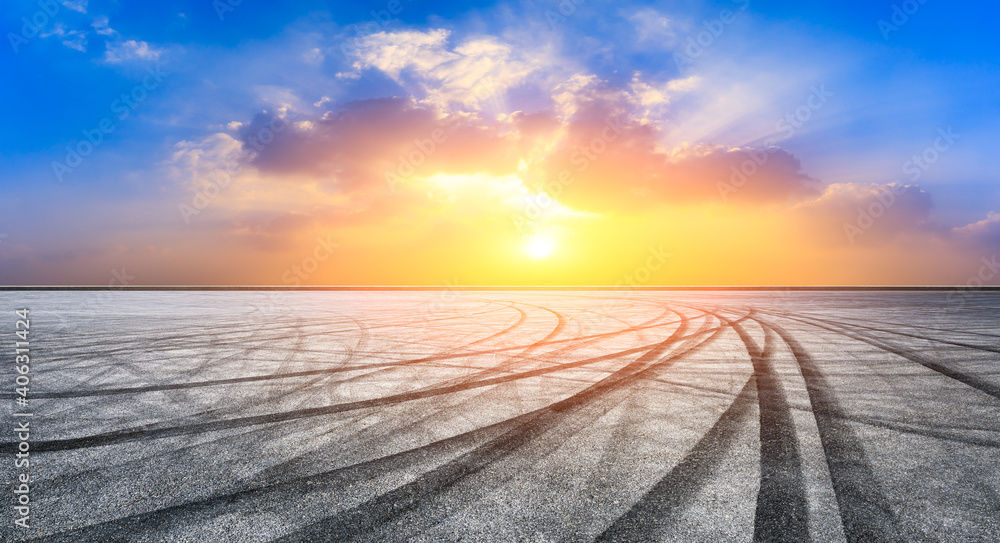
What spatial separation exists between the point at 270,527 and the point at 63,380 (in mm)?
6484

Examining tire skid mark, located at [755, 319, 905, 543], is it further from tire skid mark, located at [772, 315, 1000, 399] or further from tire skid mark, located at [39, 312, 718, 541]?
tire skid mark, located at [772, 315, 1000, 399]

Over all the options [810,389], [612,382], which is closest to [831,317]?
[810,389]

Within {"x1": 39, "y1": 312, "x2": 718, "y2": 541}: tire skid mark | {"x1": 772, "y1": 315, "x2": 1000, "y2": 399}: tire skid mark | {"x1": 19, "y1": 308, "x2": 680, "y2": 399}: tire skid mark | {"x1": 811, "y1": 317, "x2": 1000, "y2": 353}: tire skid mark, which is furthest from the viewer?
{"x1": 811, "y1": 317, "x2": 1000, "y2": 353}: tire skid mark

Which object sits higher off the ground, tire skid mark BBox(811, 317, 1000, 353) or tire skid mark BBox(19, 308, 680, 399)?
tire skid mark BBox(811, 317, 1000, 353)

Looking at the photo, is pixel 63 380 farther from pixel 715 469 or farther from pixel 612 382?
pixel 715 469

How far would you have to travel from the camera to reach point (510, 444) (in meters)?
4.41

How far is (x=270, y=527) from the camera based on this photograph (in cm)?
303

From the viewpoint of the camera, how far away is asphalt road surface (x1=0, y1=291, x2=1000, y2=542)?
10.2ft

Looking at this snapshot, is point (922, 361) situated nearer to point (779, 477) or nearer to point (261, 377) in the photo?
point (779, 477)

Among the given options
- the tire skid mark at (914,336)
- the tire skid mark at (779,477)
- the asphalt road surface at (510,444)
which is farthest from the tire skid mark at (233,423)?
the tire skid mark at (914,336)

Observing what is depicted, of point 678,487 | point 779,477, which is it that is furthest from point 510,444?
point 779,477

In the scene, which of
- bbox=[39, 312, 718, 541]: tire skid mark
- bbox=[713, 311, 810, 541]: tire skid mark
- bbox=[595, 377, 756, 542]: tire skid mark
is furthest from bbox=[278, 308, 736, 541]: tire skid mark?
bbox=[713, 311, 810, 541]: tire skid mark

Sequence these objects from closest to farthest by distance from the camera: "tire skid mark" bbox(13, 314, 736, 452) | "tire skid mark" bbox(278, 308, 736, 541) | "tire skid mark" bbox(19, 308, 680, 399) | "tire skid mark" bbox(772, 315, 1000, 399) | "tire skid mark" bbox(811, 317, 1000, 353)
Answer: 1. "tire skid mark" bbox(278, 308, 736, 541)
2. "tire skid mark" bbox(13, 314, 736, 452)
3. "tire skid mark" bbox(19, 308, 680, 399)
4. "tire skid mark" bbox(772, 315, 1000, 399)
5. "tire skid mark" bbox(811, 317, 1000, 353)

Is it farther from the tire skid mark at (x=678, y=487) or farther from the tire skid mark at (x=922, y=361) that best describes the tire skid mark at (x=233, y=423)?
the tire skid mark at (x=922, y=361)
